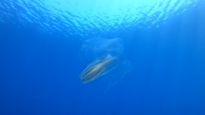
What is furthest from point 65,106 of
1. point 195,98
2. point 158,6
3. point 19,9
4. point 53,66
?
point 195,98

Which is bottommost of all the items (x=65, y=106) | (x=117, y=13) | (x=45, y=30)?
(x=117, y=13)

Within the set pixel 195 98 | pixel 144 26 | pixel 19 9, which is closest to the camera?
pixel 19 9

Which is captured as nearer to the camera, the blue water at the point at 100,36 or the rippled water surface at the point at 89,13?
the rippled water surface at the point at 89,13

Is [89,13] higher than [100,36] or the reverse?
the reverse

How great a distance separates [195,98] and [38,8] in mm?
21339

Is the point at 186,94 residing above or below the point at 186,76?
below

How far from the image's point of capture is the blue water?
33.2 ft

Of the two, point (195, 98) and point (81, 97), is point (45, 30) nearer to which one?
point (81, 97)

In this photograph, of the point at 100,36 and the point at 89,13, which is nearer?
the point at 89,13

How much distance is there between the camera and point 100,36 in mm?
13945

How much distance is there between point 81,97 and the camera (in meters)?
18.2

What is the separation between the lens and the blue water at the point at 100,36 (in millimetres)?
10109

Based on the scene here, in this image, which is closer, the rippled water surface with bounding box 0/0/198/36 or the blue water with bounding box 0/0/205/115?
the rippled water surface with bounding box 0/0/198/36

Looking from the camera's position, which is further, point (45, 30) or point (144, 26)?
point (45, 30)
